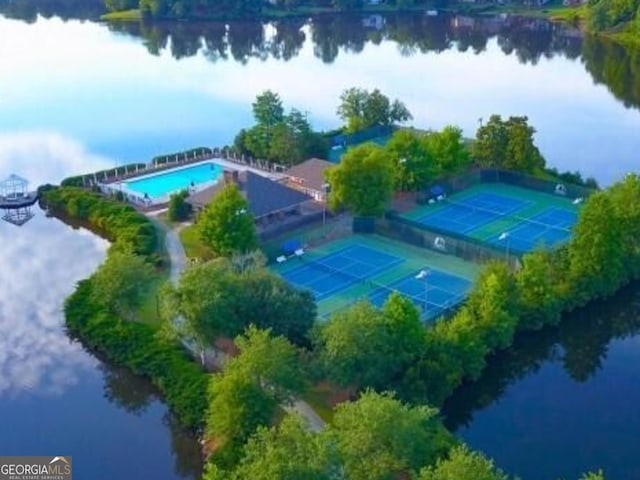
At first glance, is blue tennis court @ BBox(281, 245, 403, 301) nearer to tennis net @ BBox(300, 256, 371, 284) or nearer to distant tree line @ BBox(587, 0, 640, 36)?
tennis net @ BBox(300, 256, 371, 284)

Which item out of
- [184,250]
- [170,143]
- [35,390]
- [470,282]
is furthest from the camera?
[170,143]

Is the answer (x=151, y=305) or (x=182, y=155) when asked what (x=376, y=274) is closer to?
(x=151, y=305)

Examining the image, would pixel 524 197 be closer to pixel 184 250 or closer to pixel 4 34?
pixel 184 250

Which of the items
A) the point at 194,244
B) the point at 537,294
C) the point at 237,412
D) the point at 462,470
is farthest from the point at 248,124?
the point at 462,470

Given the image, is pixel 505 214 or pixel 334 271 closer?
pixel 334 271

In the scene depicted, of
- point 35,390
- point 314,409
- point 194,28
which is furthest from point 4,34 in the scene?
point 314,409

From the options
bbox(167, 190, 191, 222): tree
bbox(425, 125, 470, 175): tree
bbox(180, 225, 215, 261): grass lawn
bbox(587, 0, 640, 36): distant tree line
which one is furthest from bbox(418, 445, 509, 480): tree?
bbox(587, 0, 640, 36): distant tree line
